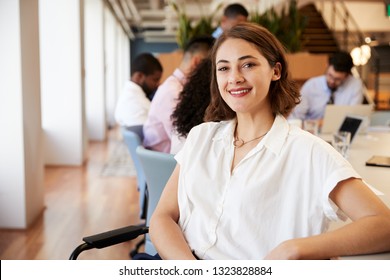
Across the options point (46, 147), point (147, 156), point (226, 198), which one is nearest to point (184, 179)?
point (226, 198)

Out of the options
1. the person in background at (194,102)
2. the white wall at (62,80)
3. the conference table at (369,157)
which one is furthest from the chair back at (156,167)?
the white wall at (62,80)

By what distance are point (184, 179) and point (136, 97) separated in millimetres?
2421

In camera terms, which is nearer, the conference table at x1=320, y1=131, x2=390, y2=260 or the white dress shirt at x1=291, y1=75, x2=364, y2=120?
the conference table at x1=320, y1=131, x2=390, y2=260

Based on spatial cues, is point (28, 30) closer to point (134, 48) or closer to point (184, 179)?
point (184, 179)

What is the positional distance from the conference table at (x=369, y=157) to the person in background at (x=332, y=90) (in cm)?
44

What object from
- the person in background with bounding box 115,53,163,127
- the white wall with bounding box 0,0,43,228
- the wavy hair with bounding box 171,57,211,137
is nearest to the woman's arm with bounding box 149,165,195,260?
the wavy hair with bounding box 171,57,211,137

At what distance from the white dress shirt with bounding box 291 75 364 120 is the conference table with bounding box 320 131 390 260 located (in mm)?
421

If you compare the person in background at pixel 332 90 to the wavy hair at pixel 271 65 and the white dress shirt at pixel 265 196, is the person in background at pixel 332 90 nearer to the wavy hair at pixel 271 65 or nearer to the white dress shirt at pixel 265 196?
the wavy hair at pixel 271 65

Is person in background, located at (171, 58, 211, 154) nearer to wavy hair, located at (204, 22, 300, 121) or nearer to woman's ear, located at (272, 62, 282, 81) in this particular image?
wavy hair, located at (204, 22, 300, 121)

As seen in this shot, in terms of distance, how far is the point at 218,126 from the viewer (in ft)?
4.73

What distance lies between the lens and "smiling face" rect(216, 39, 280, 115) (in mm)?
1277

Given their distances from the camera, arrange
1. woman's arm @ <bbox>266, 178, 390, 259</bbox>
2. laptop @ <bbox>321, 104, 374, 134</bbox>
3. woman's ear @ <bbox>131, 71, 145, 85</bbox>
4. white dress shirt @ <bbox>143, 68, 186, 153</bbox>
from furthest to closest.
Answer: woman's ear @ <bbox>131, 71, 145, 85</bbox> → laptop @ <bbox>321, 104, 374, 134</bbox> → white dress shirt @ <bbox>143, 68, 186, 153</bbox> → woman's arm @ <bbox>266, 178, 390, 259</bbox>

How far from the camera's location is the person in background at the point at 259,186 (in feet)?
3.58

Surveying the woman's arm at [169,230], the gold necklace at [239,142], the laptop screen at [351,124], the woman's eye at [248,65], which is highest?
the woman's eye at [248,65]
